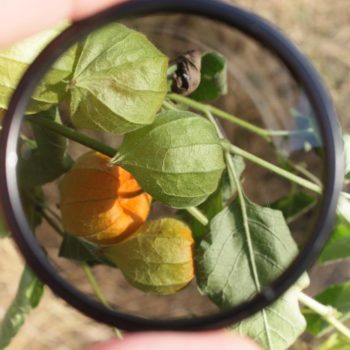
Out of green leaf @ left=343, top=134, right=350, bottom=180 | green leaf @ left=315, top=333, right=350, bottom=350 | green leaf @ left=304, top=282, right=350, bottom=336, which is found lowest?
green leaf @ left=315, top=333, right=350, bottom=350

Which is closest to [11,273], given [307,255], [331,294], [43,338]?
[43,338]

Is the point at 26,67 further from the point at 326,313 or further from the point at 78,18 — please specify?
the point at 326,313

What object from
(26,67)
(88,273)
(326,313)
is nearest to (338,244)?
(326,313)

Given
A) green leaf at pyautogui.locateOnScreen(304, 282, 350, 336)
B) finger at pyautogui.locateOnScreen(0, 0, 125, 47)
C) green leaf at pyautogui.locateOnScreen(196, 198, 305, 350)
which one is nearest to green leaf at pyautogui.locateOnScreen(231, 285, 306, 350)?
green leaf at pyautogui.locateOnScreen(196, 198, 305, 350)

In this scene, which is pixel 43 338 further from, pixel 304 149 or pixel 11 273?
pixel 304 149

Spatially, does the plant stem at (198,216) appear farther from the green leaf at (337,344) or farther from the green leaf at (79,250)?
the green leaf at (337,344)

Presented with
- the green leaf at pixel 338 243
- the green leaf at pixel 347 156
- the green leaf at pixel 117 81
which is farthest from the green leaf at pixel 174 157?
the green leaf at pixel 338 243

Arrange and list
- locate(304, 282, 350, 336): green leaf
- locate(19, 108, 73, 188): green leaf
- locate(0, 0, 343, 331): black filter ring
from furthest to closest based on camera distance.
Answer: locate(304, 282, 350, 336): green leaf → locate(19, 108, 73, 188): green leaf → locate(0, 0, 343, 331): black filter ring

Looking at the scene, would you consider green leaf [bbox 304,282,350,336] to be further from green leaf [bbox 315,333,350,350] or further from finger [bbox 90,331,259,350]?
finger [bbox 90,331,259,350]
